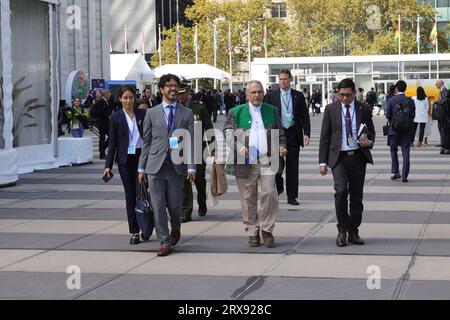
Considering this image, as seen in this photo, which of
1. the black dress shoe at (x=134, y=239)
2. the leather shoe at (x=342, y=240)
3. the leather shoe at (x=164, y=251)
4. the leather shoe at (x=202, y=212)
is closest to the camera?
the leather shoe at (x=164, y=251)

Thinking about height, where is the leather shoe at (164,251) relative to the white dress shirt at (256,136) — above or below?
below

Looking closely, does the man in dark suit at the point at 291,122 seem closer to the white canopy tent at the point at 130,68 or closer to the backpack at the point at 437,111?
the backpack at the point at 437,111

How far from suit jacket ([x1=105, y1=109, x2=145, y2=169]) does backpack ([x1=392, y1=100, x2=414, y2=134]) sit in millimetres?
7180

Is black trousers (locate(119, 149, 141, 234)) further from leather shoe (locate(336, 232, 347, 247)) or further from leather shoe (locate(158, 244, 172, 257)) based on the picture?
leather shoe (locate(336, 232, 347, 247))

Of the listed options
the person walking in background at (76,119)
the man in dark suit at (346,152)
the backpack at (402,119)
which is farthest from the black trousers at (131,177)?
the person walking in background at (76,119)

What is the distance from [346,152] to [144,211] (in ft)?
7.38

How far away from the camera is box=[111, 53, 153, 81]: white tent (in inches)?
2042

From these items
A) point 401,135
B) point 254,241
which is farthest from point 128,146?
point 401,135

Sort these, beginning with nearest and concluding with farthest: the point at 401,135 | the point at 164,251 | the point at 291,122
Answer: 1. the point at 164,251
2. the point at 291,122
3. the point at 401,135

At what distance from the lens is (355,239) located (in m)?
9.95

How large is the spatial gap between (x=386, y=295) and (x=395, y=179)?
10.1m

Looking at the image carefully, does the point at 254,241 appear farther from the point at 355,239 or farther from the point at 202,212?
the point at 202,212

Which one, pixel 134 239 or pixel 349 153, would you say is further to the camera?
pixel 134 239

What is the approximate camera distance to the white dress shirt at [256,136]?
9992 mm
